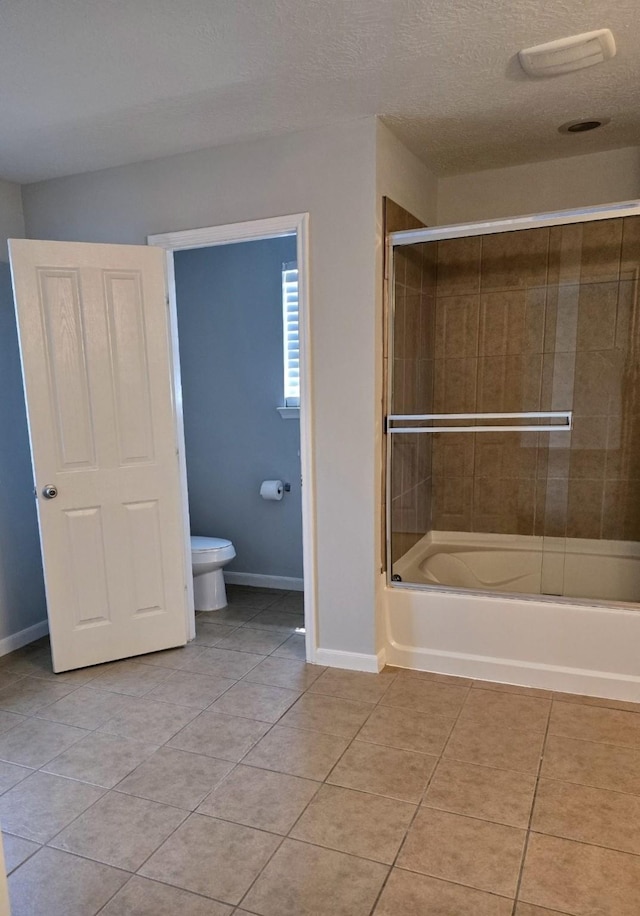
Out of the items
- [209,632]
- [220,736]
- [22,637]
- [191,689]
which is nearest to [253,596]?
[209,632]

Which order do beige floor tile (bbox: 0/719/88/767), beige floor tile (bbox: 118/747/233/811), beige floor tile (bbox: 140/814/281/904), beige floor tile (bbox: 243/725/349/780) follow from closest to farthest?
beige floor tile (bbox: 140/814/281/904) < beige floor tile (bbox: 118/747/233/811) < beige floor tile (bbox: 243/725/349/780) < beige floor tile (bbox: 0/719/88/767)

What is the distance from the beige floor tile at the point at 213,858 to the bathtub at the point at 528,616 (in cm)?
122

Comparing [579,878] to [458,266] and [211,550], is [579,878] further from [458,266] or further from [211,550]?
[458,266]

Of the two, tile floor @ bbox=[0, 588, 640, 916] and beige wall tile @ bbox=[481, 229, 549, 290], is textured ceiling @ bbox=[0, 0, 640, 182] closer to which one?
beige wall tile @ bbox=[481, 229, 549, 290]

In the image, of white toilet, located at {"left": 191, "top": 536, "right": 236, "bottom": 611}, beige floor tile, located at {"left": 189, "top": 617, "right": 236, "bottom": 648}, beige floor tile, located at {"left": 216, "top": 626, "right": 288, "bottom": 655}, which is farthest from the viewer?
white toilet, located at {"left": 191, "top": 536, "right": 236, "bottom": 611}

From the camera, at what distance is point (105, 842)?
6.03 feet

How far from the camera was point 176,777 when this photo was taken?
2133 millimetres

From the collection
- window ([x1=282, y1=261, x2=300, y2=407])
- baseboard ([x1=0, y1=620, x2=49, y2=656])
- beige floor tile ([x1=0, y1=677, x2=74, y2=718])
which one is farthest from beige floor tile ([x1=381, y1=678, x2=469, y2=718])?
baseboard ([x1=0, y1=620, x2=49, y2=656])

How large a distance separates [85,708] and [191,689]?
18.0 inches

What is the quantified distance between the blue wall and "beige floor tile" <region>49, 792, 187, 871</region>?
5.38 ft

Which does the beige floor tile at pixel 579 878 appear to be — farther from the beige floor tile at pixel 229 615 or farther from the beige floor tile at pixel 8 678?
the beige floor tile at pixel 8 678

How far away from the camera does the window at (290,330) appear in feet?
12.5

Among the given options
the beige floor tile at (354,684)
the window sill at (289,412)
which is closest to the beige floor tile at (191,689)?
the beige floor tile at (354,684)

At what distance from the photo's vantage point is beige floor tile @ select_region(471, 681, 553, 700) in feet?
8.66
